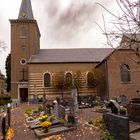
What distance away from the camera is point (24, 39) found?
55781 millimetres

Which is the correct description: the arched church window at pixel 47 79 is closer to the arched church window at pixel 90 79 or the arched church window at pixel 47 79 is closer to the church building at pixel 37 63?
the church building at pixel 37 63

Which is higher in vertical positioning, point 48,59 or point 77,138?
point 48,59

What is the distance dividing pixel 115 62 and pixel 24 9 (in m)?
23.7

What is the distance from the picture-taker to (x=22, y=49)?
181 feet

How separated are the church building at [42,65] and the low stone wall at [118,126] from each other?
3781 cm

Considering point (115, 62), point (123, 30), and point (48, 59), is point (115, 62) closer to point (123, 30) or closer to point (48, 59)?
point (48, 59)

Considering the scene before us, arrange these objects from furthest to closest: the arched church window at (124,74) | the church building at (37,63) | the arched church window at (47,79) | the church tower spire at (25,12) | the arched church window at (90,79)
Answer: the church tower spire at (25,12)
the arched church window at (47,79)
the church building at (37,63)
the arched church window at (90,79)
the arched church window at (124,74)

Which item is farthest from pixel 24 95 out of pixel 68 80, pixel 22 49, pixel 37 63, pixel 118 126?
pixel 118 126

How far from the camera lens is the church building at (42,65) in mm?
51250

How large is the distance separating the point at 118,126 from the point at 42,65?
143 feet

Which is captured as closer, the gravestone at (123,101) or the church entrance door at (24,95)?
the gravestone at (123,101)

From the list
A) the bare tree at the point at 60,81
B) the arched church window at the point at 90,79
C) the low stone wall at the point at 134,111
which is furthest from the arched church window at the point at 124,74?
the low stone wall at the point at 134,111

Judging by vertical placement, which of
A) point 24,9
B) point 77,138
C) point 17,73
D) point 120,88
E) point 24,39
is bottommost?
point 77,138

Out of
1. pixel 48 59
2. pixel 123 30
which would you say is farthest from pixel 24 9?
pixel 123 30
